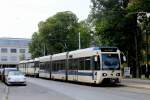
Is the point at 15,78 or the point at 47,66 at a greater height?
the point at 47,66

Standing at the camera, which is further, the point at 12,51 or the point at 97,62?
the point at 12,51

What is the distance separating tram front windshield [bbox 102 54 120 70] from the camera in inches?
1455

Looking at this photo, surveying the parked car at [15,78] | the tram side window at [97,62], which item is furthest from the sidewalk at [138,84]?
the parked car at [15,78]

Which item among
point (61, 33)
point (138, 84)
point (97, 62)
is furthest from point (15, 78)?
point (61, 33)

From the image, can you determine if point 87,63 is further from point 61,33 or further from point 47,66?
point 61,33

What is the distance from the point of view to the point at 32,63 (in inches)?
2958

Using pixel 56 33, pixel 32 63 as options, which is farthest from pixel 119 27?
pixel 56 33

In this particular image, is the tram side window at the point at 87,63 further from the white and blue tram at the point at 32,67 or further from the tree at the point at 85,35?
the tree at the point at 85,35

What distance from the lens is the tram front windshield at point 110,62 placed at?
1455 inches

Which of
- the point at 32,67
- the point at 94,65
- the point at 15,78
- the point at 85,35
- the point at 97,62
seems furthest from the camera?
the point at 85,35

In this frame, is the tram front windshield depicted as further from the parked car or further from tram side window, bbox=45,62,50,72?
tram side window, bbox=45,62,50,72

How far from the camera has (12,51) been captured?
186 m

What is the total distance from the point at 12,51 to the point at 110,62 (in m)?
151

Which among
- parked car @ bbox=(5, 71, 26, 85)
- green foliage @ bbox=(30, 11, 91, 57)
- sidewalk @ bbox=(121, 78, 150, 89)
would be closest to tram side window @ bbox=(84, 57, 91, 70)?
sidewalk @ bbox=(121, 78, 150, 89)
